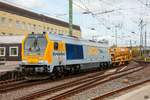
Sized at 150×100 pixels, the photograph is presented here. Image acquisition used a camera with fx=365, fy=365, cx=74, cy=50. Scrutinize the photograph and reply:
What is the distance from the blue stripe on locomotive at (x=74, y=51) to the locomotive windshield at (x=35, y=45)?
2.72m

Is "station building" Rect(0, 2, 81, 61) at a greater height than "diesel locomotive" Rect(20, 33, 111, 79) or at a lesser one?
greater

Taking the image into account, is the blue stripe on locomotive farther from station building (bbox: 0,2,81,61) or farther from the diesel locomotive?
station building (bbox: 0,2,81,61)

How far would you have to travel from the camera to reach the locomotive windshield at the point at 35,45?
952 inches

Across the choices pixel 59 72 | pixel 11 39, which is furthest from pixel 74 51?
pixel 11 39

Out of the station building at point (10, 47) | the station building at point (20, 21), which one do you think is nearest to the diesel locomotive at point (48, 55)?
the station building at point (10, 47)

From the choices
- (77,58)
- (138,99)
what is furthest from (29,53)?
(138,99)

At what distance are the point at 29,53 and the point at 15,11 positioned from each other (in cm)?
4914

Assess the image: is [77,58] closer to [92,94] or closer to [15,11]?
[92,94]

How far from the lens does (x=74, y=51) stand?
27.9 meters

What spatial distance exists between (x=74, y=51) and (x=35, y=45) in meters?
4.30

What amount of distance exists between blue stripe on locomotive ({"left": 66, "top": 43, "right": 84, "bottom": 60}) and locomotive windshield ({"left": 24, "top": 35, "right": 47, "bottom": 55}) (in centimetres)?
272

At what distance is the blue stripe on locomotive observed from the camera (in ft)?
87.4

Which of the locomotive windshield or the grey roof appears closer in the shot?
the locomotive windshield

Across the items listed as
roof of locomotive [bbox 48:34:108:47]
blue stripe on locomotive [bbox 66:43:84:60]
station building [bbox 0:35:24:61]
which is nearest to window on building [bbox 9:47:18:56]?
station building [bbox 0:35:24:61]
